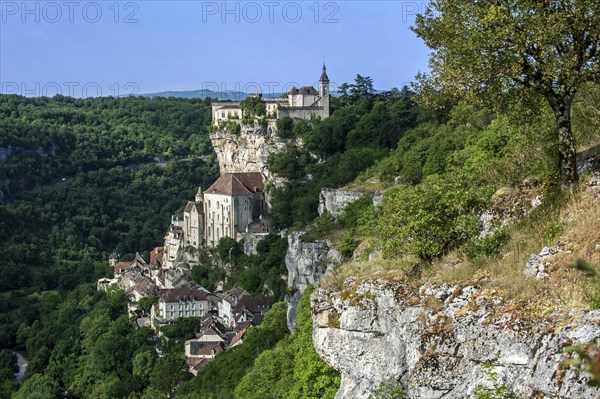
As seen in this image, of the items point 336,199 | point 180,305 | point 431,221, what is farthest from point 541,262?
point 180,305

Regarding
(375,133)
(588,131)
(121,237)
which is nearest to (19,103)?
(121,237)

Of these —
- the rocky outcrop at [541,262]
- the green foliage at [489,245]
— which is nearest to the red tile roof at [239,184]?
the green foliage at [489,245]

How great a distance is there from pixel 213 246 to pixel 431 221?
2167 inches

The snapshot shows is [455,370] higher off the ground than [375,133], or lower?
lower

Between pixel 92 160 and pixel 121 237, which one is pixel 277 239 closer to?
pixel 121 237

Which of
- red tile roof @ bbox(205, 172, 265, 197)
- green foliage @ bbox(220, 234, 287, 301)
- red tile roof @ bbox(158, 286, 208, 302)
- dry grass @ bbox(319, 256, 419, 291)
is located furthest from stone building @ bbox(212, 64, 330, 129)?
dry grass @ bbox(319, 256, 419, 291)

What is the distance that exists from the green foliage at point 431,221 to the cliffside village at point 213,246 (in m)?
36.7

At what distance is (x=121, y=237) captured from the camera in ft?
340

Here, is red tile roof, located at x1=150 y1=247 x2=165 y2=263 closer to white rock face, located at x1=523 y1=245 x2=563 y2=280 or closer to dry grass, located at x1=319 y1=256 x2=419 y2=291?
dry grass, located at x1=319 y1=256 x2=419 y2=291

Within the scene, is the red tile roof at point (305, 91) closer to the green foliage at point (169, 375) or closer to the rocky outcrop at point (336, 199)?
the rocky outcrop at point (336, 199)

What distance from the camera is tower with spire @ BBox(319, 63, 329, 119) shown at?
71500mm

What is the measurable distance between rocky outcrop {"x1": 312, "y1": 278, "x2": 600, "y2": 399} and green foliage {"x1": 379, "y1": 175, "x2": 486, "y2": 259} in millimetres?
1036

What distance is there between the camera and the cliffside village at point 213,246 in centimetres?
5651

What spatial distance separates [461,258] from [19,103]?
152 meters
